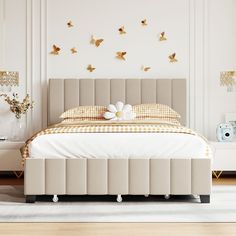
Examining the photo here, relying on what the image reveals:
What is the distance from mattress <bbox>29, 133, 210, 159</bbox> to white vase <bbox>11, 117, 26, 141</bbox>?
6.44 ft

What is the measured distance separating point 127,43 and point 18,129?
5.11 feet

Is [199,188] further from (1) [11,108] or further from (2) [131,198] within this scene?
(1) [11,108]

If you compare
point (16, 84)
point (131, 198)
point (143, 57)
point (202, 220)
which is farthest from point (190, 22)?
point (202, 220)

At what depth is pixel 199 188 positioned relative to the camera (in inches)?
154

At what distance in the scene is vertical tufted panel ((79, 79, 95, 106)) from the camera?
571cm

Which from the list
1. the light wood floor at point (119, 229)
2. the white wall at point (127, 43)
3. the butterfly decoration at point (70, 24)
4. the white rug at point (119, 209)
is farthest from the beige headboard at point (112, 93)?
the light wood floor at point (119, 229)

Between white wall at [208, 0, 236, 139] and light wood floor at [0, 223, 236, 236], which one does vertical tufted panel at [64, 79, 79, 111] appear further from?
light wood floor at [0, 223, 236, 236]

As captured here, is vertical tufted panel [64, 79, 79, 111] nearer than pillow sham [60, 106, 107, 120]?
No

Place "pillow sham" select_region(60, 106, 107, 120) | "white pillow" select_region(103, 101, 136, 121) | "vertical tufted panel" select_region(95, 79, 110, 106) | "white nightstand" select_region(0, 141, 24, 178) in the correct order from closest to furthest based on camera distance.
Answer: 1. "white pillow" select_region(103, 101, 136, 121)
2. "pillow sham" select_region(60, 106, 107, 120)
3. "white nightstand" select_region(0, 141, 24, 178)
4. "vertical tufted panel" select_region(95, 79, 110, 106)

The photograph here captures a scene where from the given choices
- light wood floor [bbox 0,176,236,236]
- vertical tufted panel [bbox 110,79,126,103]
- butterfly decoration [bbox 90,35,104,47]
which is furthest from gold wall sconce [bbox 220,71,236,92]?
light wood floor [bbox 0,176,236,236]

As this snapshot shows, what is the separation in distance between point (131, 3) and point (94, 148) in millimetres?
Result: 2496

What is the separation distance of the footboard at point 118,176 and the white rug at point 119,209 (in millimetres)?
111

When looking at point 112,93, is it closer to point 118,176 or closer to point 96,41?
point 96,41

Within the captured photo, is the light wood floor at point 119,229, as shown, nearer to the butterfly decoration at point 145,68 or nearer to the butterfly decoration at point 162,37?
the butterfly decoration at point 145,68
